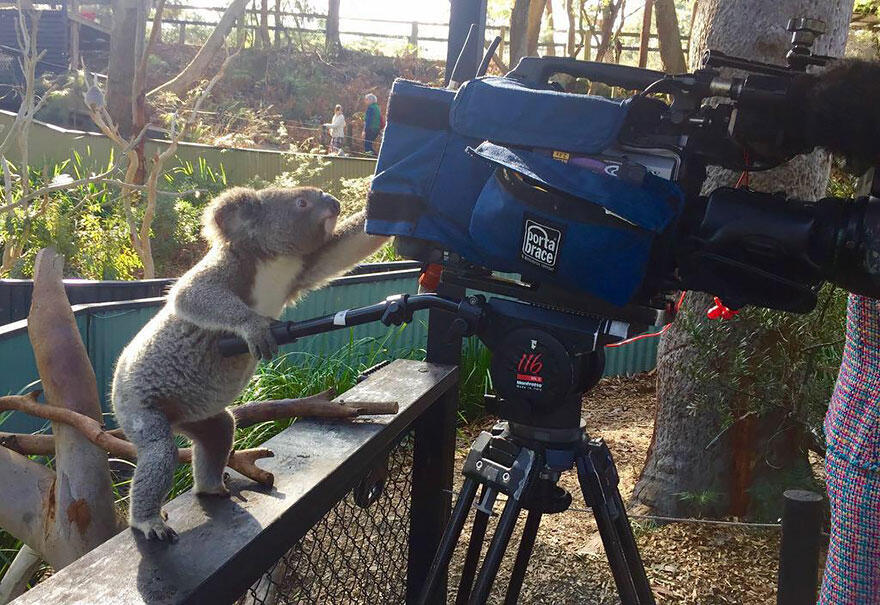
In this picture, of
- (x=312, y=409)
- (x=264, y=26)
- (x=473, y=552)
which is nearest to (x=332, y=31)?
(x=264, y=26)

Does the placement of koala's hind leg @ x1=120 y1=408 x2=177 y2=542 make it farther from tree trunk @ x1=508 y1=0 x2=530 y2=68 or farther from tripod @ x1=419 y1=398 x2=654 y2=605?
tree trunk @ x1=508 y1=0 x2=530 y2=68

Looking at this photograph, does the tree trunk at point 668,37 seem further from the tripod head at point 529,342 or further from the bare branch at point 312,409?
the tripod head at point 529,342

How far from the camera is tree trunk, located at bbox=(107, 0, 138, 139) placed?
887 cm

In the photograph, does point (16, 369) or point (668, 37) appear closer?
point (16, 369)

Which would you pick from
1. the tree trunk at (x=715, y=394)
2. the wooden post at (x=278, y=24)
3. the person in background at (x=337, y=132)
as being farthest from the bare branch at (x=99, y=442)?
the wooden post at (x=278, y=24)

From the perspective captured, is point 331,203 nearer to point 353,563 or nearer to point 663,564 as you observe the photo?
point 353,563

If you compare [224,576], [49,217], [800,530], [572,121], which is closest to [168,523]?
[224,576]

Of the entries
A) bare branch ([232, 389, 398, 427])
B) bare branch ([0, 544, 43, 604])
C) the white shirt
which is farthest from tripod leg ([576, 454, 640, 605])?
the white shirt

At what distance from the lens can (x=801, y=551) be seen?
189 cm

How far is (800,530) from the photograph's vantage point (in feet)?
6.21

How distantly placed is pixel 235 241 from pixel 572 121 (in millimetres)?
1027

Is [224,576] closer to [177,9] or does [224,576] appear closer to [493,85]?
[493,85]

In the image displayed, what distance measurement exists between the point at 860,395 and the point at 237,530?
111 centimetres

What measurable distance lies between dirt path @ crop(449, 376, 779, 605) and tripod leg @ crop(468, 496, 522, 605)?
1.28m
